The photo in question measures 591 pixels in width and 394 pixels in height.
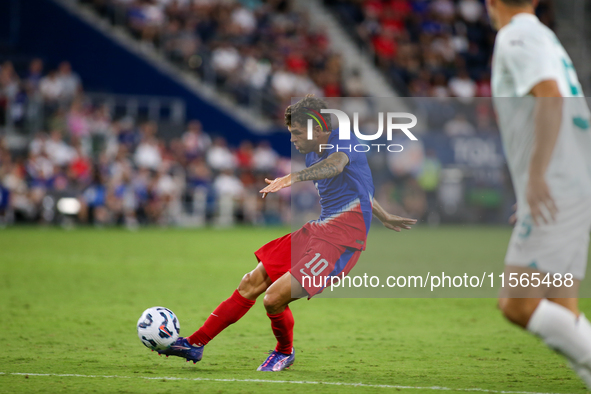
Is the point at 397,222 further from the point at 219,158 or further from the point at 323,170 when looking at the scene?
the point at 219,158

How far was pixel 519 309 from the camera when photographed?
3.44m

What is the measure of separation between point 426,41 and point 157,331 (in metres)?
25.2

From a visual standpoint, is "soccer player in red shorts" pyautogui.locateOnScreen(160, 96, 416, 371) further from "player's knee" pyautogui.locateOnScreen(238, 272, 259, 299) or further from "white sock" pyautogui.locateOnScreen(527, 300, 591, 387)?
"white sock" pyautogui.locateOnScreen(527, 300, 591, 387)

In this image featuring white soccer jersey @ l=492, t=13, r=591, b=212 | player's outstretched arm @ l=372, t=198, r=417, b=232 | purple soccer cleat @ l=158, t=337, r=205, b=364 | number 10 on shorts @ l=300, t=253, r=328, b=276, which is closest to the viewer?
white soccer jersey @ l=492, t=13, r=591, b=212

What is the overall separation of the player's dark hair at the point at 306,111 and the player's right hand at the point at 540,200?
227cm

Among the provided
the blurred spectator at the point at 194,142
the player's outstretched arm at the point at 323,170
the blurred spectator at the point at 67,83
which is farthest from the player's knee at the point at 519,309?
the blurred spectator at the point at 194,142

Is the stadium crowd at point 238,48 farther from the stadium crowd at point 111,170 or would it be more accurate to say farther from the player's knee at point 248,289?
the player's knee at point 248,289

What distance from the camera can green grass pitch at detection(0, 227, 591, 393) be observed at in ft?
16.0

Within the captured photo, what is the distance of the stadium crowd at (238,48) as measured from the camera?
24.1 m

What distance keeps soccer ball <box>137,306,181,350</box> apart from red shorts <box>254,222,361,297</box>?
81 centimetres

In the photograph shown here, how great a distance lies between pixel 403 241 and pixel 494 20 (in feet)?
47.1

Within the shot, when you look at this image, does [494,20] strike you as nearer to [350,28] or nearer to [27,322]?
[27,322]

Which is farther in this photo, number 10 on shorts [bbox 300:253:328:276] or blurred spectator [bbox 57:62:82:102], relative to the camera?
blurred spectator [bbox 57:62:82:102]

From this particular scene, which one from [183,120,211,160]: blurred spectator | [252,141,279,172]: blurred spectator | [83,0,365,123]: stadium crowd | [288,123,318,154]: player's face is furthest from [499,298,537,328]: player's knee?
[83,0,365,123]: stadium crowd
